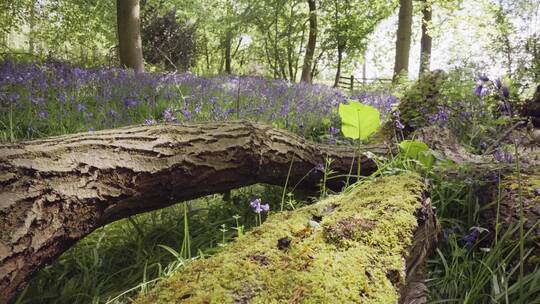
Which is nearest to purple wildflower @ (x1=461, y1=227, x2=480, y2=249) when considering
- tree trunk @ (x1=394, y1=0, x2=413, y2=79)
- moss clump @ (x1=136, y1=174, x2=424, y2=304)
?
moss clump @ (x1=136, y1=174, x2=424, y2=304)

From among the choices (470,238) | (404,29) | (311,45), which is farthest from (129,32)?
(311,45)

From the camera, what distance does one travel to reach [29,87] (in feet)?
14.9

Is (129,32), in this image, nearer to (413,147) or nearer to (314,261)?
(413,147)

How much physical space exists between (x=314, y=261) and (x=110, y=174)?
3.41ft

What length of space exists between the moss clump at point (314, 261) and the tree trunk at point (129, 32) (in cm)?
793

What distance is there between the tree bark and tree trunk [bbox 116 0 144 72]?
22.6 ft

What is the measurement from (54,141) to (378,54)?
37.4 metres

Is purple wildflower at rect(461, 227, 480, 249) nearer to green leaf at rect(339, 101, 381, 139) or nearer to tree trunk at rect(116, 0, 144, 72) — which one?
green leaf at rect(339, 101, 381, 139)

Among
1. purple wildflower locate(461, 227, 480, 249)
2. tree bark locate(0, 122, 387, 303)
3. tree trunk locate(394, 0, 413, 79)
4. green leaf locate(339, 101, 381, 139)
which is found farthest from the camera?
tree trunk locate(394, 0, 413, 79)

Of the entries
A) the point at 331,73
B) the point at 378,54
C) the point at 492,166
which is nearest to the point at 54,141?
the point at 492,166

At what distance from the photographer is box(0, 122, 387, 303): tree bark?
1.36 metres

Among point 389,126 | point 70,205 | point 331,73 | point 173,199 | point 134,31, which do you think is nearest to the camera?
point 70,205

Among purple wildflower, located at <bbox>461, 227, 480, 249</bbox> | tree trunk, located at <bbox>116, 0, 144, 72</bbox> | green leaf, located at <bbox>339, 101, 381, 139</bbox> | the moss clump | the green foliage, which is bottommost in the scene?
purple wildflower, located at <bbox>461, 227, 480, 249</bbox>

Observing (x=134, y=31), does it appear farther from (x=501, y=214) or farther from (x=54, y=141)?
(x=501, y=214)
